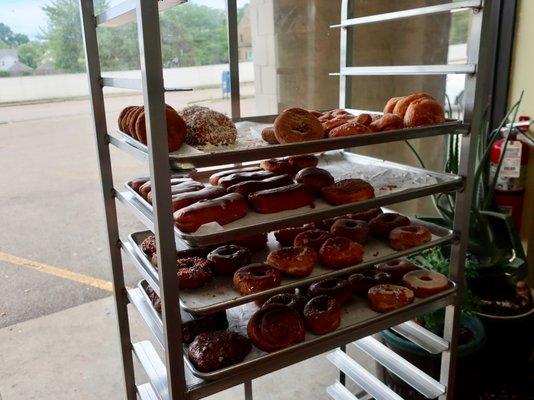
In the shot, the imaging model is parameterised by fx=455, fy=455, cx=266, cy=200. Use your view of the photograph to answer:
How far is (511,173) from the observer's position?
7.00ft

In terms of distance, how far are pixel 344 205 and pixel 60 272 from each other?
8.91 ft

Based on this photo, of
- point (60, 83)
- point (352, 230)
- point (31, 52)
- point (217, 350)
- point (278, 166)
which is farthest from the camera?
point (60, 83)

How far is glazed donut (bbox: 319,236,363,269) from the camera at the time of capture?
126 centimetres

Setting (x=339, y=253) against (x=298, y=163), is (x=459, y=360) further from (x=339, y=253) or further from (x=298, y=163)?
(x=298, y=163)

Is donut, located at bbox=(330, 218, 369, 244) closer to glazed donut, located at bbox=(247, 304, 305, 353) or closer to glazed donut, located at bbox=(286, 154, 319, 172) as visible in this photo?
glazed donut, located at bbox=(286, 154, 319, 172)

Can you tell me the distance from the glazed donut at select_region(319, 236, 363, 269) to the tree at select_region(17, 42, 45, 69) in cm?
185

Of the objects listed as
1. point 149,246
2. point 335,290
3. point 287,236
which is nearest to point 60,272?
point 149,246

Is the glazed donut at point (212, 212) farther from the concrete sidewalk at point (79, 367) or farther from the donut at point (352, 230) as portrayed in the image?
the concrete sidewalk at point (79, 367)

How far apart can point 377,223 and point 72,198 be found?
330cm

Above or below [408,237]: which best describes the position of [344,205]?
above

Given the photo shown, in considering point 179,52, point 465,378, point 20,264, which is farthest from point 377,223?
point 20,264

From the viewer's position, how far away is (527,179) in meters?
2.24

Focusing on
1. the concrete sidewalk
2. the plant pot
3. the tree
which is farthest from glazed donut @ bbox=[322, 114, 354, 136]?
the tree

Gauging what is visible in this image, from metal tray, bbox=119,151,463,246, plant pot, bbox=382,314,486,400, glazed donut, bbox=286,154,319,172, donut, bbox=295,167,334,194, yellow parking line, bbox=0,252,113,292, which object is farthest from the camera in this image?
yellow parking line, bbox=0,252,113,292
